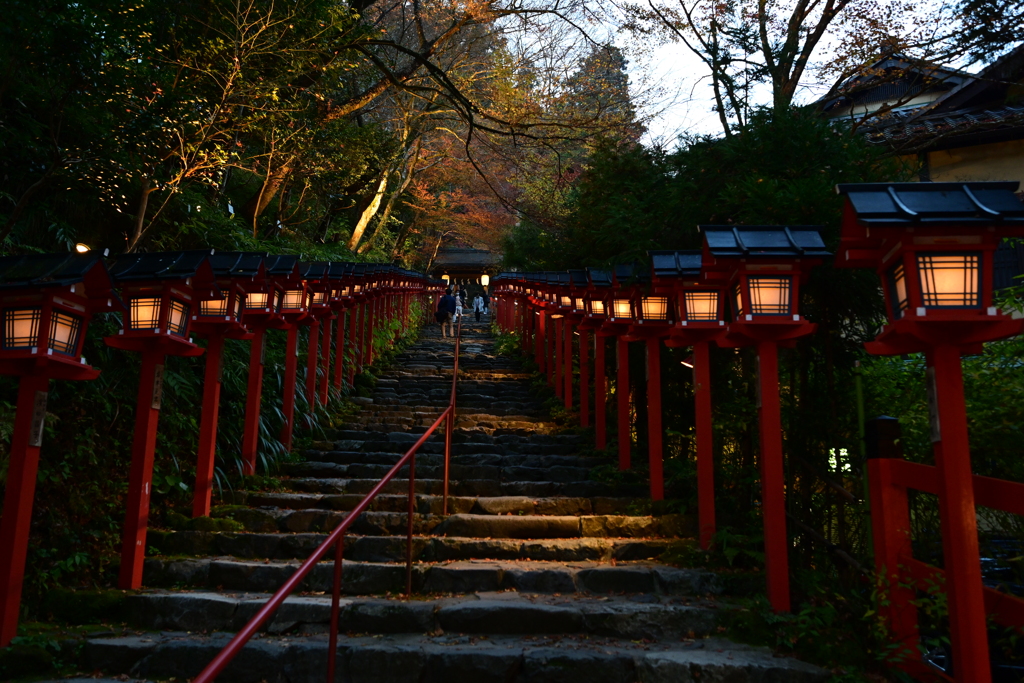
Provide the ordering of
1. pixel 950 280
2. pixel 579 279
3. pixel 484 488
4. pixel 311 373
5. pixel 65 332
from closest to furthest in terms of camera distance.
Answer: pixel 950 280 < pixel 65 332 < pixel 484 488 < pixel 579 279 < pixel 311 373

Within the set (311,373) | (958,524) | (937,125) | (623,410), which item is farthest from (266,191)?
(958,524)

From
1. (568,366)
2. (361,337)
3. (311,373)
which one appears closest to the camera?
(311,373)

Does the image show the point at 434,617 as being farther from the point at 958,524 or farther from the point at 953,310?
the point at 953,310

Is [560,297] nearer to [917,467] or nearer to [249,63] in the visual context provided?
[249,63]

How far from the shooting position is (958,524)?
346 cm

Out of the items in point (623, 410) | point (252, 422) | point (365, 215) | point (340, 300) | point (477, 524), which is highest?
point (365, 215)

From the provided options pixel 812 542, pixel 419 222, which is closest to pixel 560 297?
pixel 812 542

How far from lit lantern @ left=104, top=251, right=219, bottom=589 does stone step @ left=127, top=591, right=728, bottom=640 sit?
59 centimetres

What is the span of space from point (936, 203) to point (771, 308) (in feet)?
4.72

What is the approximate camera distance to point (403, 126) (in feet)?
60.8

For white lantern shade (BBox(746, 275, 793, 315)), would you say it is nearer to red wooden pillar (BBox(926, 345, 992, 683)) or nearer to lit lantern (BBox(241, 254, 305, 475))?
red wooden pillar (BBox(926, 345, 992, 683))

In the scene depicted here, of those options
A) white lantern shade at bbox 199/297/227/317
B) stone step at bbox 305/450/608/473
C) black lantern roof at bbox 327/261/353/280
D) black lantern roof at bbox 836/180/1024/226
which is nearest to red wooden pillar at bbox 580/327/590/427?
stone step at bbox 305/450/608/473

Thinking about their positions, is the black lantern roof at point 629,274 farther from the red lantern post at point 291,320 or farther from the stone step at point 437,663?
the stone step at point 437,663

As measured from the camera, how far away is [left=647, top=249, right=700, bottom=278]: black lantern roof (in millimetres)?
6207
